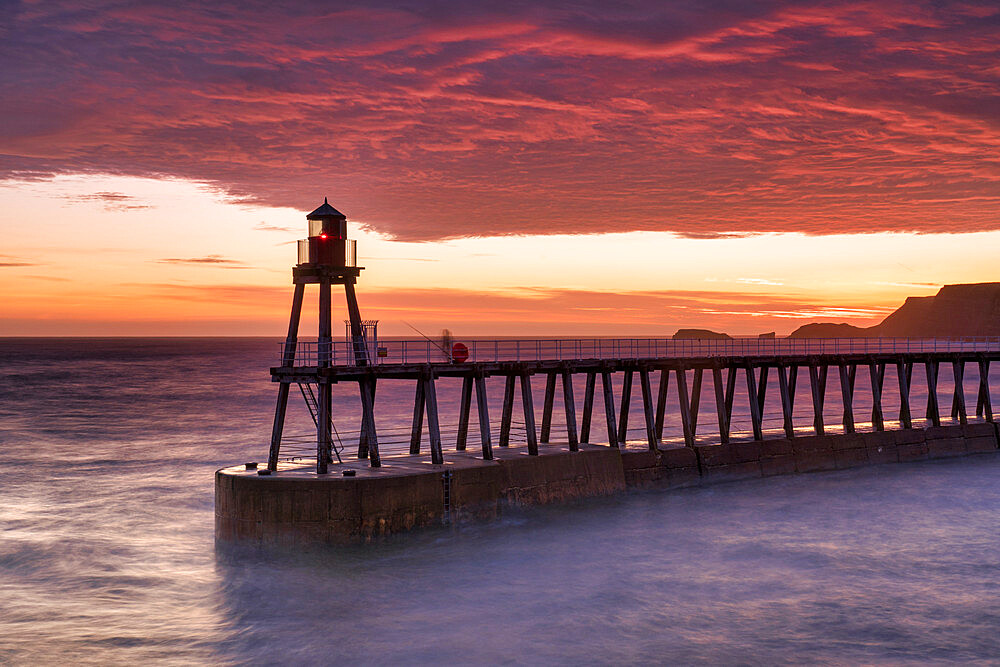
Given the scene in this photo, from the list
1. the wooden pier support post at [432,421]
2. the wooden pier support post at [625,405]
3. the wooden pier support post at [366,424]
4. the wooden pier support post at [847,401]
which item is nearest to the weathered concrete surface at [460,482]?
the wooden pier support post at [432,421]

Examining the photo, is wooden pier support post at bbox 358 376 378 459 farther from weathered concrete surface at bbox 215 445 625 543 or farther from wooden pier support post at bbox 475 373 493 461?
wooden pier support post at bbox 475 373 493 461

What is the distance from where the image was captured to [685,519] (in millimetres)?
23000

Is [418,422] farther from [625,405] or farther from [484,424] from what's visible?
[625,405]

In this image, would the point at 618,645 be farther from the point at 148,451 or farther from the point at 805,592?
the point at 148,451

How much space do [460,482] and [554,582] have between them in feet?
13.0

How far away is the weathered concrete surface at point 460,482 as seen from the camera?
738 inches

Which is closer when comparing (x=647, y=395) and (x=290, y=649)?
(x=290, y=649)

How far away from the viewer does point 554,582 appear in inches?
694

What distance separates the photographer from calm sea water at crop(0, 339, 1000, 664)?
1441cm

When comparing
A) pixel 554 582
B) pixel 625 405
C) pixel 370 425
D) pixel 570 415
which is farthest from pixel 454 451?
pixel 554 582

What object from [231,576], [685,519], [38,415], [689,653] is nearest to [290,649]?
[231,576]

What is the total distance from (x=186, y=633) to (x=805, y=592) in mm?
11814

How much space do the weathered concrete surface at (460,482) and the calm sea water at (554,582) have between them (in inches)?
19.6

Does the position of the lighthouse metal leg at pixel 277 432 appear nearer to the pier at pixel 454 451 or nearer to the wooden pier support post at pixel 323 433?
the pier at pixel 454 451
